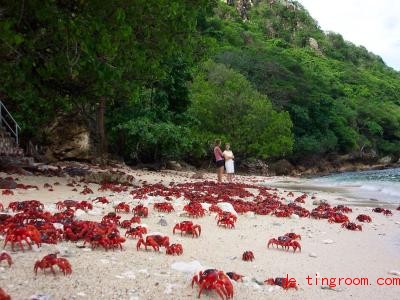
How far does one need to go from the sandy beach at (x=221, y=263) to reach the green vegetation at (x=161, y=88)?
14.8 feet

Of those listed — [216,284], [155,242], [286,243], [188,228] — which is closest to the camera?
[216,284]

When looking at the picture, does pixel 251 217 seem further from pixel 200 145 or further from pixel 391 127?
pixel 391 127

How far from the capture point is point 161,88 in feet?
96.8

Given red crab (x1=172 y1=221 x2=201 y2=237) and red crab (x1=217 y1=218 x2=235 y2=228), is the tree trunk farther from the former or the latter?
red crab (x1=172 y1=221 x2=201 y2=237)

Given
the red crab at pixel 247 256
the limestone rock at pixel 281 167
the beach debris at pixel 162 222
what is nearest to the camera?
the red crab at pixel 247 256

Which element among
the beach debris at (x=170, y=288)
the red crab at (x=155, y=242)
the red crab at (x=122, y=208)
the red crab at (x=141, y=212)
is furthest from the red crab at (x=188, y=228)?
the beach debris at (x=170, y=288)

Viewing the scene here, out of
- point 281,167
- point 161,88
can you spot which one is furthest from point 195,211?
point 281,167

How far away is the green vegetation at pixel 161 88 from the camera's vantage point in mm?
11734

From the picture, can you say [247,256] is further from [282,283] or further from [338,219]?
[338,219]

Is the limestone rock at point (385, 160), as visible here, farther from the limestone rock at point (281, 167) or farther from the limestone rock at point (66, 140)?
the limestone rock at point (66, 140)

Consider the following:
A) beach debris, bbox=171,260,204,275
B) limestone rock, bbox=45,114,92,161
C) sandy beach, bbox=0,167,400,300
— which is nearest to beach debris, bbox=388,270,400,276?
sandy beach, bbox=0,167,400,300

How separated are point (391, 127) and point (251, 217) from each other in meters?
79.2

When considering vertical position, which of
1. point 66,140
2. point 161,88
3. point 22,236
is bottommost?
point 22,236

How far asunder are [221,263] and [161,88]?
968 inches
